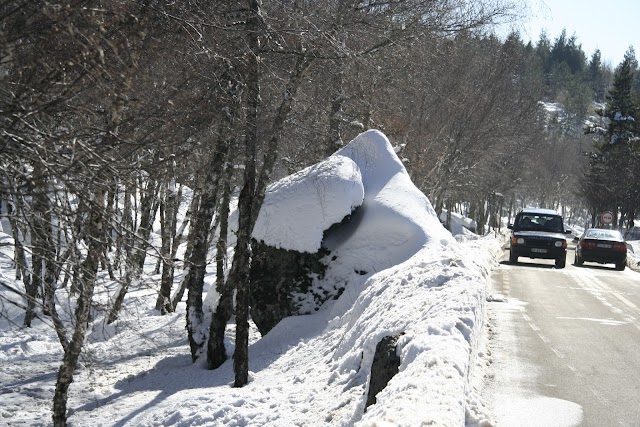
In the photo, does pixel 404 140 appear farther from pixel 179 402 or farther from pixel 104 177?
pixel 104 177

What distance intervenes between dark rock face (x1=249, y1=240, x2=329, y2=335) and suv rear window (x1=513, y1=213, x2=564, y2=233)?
1325 centimetres

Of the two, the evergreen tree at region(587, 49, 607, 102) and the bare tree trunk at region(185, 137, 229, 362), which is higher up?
the evergreen tree at region(587, 49, 607, 102)

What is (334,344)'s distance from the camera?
11297 millimetres

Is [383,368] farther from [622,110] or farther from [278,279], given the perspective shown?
[622,110]

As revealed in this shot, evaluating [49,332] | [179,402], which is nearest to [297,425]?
[179,402]

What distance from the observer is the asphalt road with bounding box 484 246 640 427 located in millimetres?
7023

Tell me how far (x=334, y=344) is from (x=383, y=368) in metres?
3.98

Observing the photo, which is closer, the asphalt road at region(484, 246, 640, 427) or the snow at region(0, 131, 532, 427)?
the snow at region(0, 131, 532, 427)

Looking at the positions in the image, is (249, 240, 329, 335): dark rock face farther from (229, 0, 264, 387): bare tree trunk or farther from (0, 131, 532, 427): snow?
(229, 0, 264, 387): bare tree trunk

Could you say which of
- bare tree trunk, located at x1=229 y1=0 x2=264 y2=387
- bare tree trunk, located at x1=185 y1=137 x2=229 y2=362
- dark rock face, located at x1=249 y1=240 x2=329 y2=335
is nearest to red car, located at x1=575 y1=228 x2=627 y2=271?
dark rock face, located at x1=249 y1=240 x2=329 y2=335

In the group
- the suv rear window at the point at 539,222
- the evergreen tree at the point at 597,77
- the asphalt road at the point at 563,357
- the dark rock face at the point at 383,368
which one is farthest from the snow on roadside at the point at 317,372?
the evergreen tree at the point at 597,77

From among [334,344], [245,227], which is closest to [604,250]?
[334,344]

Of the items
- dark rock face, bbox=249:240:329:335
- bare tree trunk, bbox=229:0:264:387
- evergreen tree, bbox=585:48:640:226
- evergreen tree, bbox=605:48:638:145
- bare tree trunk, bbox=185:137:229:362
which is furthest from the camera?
evergreen tree, bbox=605:48:638:145

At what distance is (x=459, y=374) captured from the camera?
19.3 feet
